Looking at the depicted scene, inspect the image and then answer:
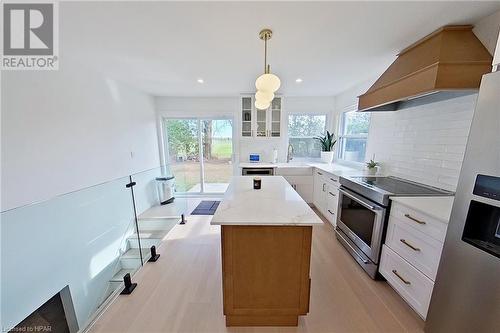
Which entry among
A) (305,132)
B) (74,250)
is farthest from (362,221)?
(74,250)

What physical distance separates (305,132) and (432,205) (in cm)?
316

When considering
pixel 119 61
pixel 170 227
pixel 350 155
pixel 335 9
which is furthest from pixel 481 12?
pixel 170 227

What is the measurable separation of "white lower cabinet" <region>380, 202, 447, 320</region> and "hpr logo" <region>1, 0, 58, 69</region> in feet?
10.6

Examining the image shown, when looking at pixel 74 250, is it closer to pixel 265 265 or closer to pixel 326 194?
→ pixel 265 265

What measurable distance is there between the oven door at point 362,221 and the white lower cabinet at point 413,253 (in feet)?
0.27

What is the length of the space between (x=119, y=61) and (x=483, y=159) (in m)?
3.52

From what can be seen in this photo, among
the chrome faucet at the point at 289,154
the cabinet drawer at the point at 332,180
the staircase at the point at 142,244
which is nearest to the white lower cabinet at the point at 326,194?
the cabinet drawer at the point at 332,180

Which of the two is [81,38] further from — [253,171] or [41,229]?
[253,171]

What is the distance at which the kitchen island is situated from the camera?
1315 mm

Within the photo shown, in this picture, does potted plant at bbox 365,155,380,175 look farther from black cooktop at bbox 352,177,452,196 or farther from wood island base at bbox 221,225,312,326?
wood island base at bbox 221,225,312,326

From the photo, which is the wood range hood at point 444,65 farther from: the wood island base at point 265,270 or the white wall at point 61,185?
the white wall at point 61,185

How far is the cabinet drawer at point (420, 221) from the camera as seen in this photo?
4.28 ft

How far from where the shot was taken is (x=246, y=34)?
172cm

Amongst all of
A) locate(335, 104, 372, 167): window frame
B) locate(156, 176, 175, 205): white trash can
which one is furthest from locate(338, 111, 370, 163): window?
locate(156, 176, 175, 205): white trash can
